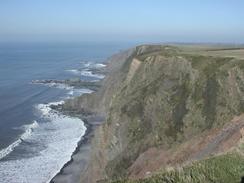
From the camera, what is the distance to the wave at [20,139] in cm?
5228

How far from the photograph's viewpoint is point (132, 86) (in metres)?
47.4

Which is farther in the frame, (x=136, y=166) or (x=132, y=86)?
(x=132, y=86)

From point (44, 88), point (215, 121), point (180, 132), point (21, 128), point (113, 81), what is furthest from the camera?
point (44, 88)

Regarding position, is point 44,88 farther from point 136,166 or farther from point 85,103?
point 136,166

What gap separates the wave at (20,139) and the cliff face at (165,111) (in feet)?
40.6

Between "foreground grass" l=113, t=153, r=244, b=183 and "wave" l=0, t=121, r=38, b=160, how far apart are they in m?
43.4

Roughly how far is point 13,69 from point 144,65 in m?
104

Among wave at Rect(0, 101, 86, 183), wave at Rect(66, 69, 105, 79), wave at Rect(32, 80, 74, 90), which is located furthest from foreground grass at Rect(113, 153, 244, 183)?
wave at Rect(66, 69, 105, 79)

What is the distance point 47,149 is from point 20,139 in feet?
21.1

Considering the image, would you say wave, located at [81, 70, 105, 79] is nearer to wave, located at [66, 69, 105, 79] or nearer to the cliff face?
wave, located at [66, 69, 105, 79]

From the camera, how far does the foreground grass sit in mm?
8297

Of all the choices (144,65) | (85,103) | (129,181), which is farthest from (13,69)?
(129,181)

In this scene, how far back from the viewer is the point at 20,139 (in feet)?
191

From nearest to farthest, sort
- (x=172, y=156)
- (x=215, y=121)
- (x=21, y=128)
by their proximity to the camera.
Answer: (x=172, y=156)
(x=215, y=121)
(x=21, y=128)
